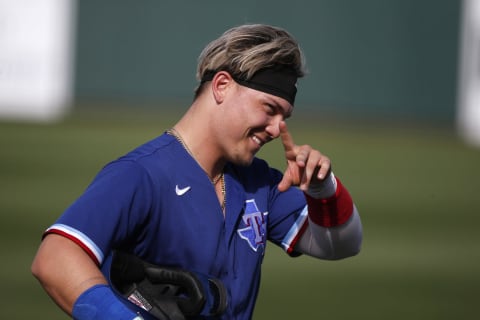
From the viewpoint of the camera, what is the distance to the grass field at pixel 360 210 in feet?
22.8

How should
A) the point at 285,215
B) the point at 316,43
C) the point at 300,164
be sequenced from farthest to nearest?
the point at 316,43, the point at 285,215, the point at 300,164

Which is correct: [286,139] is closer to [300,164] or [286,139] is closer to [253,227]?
[300,164]

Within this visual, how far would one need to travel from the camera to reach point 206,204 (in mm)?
3080

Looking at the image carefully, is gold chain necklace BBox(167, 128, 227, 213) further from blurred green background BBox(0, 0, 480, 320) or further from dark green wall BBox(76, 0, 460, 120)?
dark green wall BBox(76, 0, 460, 120)

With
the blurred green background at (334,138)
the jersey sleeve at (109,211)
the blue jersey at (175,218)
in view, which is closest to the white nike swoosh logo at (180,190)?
the blue jersey at (175,218)

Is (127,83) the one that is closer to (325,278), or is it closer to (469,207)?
(469,207)

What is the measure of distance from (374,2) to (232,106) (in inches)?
574

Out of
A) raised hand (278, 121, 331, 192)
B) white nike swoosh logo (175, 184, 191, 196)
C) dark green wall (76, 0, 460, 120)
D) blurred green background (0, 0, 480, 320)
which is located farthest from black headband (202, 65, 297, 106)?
dark green wall (76, 0, 460, 120)

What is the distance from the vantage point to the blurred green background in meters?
7.38

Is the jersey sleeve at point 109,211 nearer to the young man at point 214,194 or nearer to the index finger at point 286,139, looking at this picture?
the young man at point 214,194

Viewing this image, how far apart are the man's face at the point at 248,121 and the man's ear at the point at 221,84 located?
0.03 metres

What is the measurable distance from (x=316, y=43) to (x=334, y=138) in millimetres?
3113

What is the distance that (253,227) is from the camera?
3.23m

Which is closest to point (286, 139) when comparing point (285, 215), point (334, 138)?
point (285, 215)
